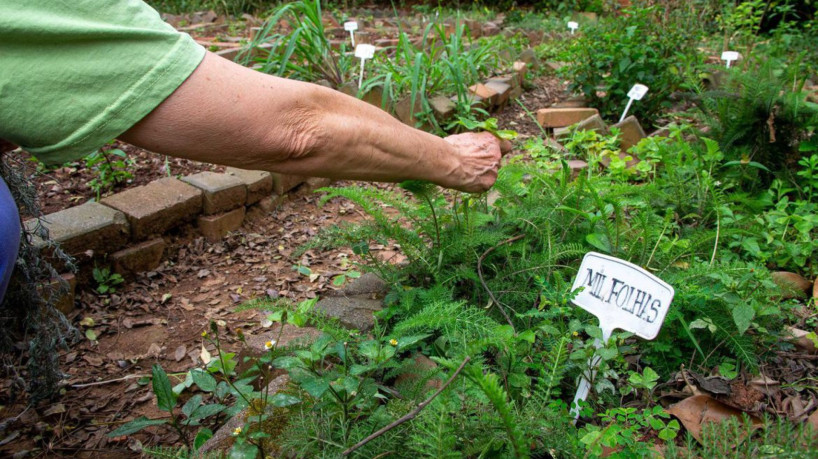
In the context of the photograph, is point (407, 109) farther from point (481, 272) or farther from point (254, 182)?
point (481, 272)

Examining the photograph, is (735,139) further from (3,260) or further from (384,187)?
(3,260)

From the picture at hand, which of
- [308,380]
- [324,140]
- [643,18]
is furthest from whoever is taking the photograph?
[643,18]

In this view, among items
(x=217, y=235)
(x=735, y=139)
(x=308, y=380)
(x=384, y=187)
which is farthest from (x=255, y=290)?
(x=735, y=139)

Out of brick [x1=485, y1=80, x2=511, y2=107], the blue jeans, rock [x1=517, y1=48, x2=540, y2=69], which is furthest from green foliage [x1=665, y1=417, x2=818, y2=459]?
rock [x1=517, y1=48, x2=540, y2=69]

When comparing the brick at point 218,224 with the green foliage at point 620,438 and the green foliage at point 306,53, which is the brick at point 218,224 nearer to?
the green foliage at point 306,53

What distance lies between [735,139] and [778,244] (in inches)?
29.5

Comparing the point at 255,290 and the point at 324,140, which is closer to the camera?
the point at 324,140

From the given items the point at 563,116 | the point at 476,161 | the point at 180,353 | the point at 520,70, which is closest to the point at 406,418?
the point at 476,161

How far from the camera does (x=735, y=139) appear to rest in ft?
8.84

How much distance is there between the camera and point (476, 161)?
179 cm

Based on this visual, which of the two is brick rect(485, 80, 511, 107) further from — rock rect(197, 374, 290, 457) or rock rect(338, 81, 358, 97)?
rock rect(197, 374, 290, 457)

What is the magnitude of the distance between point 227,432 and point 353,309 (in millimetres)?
553

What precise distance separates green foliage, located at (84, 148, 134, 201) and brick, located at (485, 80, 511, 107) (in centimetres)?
248

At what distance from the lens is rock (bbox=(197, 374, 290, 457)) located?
1.39m
